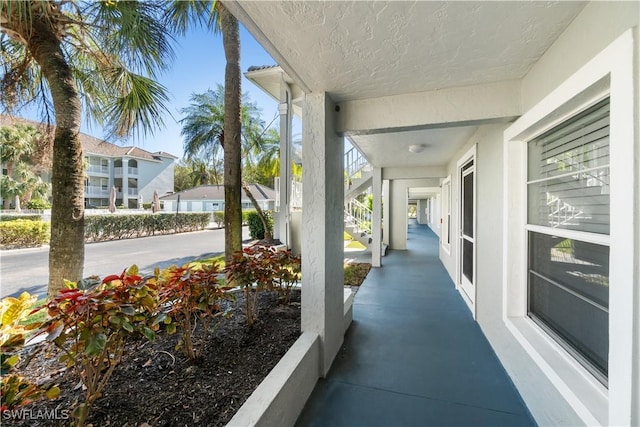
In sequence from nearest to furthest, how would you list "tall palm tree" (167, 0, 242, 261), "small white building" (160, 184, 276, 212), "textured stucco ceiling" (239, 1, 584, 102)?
1. "textured stucco ceiling" (239, 1, 584, 102)
2. "tall palm tree" (167, 0, 242, 261)
3. "small white building" (160, 184, 276, 212)

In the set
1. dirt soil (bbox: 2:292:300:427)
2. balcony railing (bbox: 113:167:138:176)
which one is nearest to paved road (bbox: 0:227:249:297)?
dirt soil (bbox: 2:292:300:427)

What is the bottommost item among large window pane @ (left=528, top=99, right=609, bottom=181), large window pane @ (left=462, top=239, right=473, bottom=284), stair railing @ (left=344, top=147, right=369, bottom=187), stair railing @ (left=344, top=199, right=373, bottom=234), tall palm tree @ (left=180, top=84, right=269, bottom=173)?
large window pane @ (left=462, top=239, right=473, bottom=284)

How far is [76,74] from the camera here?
3863 millimetres

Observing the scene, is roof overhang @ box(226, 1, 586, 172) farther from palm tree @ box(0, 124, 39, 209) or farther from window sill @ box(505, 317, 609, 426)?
palm tree @ box(0, 124, 39, 209)

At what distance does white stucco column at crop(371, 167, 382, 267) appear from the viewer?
748 centimetres

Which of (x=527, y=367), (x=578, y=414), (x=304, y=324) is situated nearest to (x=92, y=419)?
(x=304, y=324)

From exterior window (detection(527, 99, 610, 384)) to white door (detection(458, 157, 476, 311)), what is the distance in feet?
7.24

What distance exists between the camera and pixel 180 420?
172 cm

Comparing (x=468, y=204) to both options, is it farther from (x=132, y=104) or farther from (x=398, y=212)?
(x=132, y=104)

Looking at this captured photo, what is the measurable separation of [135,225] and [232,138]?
12103 mm

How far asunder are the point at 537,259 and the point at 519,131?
123 centimetres

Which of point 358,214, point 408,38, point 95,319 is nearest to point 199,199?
point 358,214

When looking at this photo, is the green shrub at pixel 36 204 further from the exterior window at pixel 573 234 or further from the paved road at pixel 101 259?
the exterior window at pixel 573 234

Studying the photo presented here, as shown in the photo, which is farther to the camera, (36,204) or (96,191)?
(96,191)
